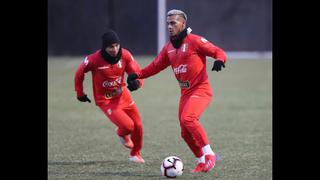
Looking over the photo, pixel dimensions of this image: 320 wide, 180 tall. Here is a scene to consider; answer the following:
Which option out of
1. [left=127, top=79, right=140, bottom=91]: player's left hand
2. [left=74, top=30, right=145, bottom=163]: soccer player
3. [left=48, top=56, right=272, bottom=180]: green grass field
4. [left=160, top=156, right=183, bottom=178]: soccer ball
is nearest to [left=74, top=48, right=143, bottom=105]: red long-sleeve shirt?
[left=74, top=30, right=145, bottom=163]: soccer player

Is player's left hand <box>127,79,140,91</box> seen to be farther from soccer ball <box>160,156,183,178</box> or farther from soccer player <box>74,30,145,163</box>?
soccer ball <box>160,156,183,178</box>

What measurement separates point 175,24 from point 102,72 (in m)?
1.34

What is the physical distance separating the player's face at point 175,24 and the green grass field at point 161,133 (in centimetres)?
172

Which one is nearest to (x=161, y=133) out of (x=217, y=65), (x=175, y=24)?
(x=175, y=24)

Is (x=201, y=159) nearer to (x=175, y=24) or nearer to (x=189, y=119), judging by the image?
(x=189, y=119)

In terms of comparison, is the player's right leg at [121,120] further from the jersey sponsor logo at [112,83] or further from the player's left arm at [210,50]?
the player's left arm at [210,50]

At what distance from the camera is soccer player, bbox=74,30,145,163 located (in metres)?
10.1

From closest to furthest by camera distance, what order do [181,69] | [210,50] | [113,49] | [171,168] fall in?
[171,168]
[210,50]
[181,69]
[113,49]

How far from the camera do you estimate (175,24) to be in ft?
31.1

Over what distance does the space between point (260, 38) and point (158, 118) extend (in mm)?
13176

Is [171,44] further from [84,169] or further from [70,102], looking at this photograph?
[70,102]

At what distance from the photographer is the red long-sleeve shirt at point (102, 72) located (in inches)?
400

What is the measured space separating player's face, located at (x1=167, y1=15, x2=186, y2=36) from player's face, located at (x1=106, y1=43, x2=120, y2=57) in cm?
90
